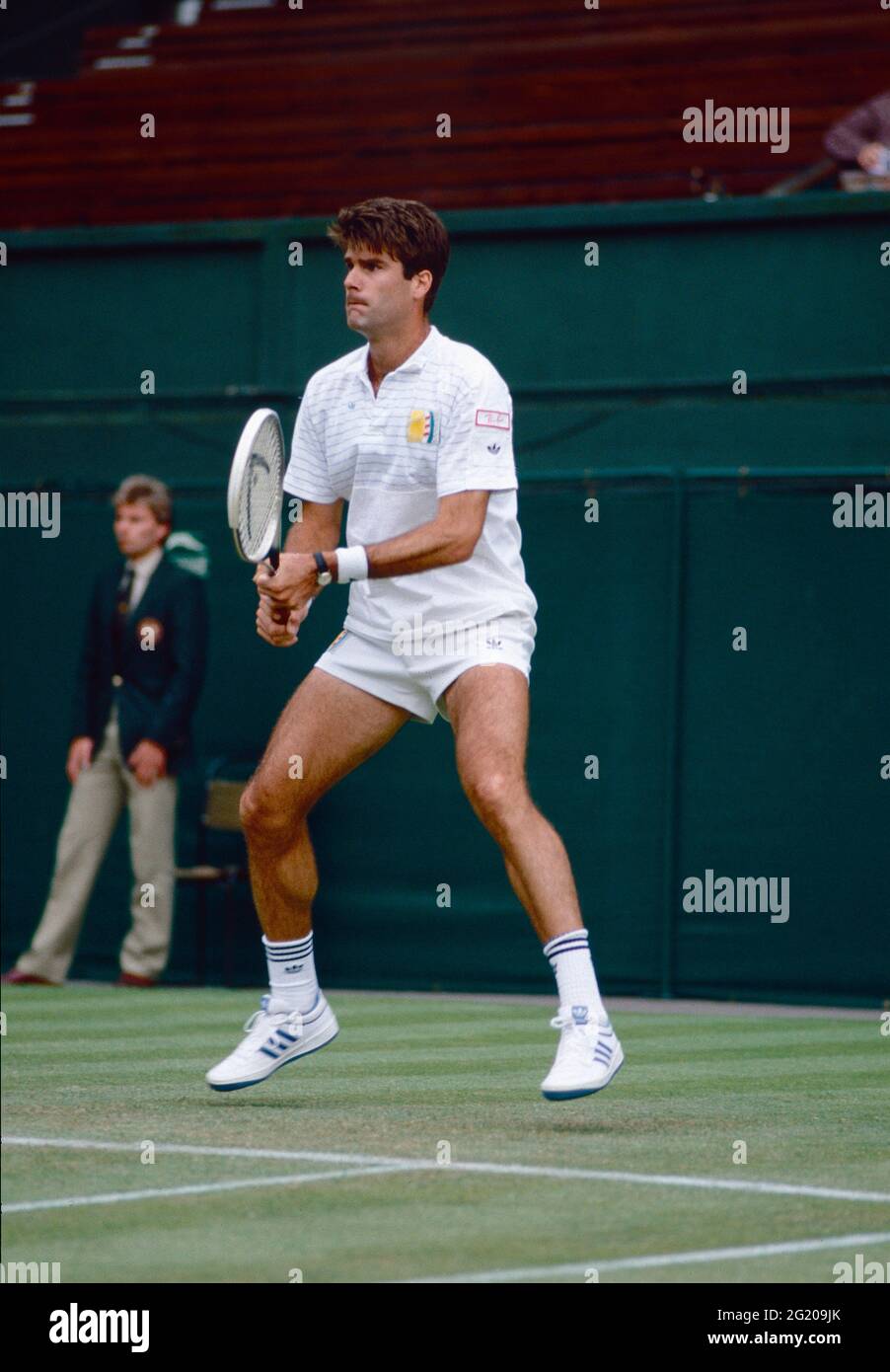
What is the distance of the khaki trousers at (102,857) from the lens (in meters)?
12.1

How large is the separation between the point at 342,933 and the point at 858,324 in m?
4.22

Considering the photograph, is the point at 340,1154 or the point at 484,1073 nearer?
the point at 340,1154

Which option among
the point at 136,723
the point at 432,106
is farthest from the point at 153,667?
the point at 432,106

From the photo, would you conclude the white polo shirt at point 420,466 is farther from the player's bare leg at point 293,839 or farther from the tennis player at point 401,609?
the player's bare leg at point 293,839

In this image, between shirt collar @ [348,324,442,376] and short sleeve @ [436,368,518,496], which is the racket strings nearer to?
shirt collar @ [348,324,442,376]

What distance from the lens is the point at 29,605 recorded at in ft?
43.0

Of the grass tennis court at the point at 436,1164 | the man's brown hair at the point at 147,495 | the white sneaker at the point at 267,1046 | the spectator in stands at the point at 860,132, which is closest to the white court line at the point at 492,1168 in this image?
the grass tennis court at the point at 436,1164

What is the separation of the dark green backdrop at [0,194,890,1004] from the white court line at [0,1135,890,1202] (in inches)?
233

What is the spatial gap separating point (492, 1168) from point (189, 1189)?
794 mm

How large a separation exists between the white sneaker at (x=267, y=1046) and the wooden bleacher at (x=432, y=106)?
9.79m

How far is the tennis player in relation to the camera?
6484 millimetres

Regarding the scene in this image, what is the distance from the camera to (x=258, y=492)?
6918 mm

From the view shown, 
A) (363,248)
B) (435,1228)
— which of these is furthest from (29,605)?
(435,1228)

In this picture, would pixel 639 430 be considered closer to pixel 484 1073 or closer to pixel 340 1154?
pixel 484 1073
